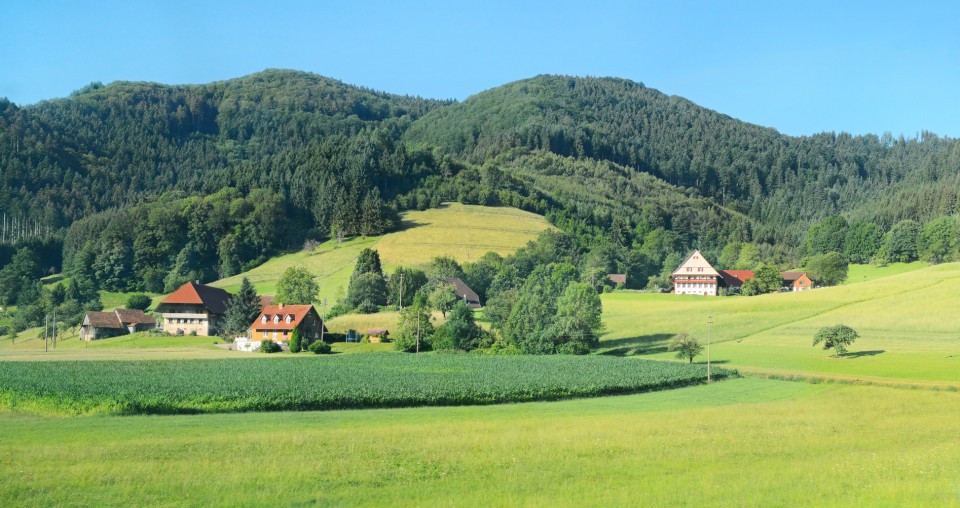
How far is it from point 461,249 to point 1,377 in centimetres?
10674

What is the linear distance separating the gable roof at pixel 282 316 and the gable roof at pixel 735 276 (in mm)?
84803

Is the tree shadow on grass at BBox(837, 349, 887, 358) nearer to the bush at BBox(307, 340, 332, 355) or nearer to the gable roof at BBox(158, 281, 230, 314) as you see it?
the bush at BBox(307, 340, 332, 355)

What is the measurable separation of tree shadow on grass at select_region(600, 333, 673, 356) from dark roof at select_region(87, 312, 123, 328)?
209 ft

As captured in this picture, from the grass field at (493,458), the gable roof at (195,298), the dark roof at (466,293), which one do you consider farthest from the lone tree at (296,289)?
the grass field at (493,458)

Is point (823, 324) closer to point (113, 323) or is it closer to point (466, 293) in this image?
point (466, 293)

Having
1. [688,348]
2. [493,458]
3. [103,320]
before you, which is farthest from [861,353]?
[103,320]

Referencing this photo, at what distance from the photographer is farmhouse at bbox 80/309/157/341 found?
104 m

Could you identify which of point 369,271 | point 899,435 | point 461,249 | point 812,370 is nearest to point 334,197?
point 461,249

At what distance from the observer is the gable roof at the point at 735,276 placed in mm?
153250

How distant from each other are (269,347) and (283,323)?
9393mm

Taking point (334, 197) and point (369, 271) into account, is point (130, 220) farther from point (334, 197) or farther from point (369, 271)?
point (369, 271)

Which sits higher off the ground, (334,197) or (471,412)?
(334,197)

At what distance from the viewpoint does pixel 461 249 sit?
153500 millimetres

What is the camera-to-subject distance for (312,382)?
50500 mm
